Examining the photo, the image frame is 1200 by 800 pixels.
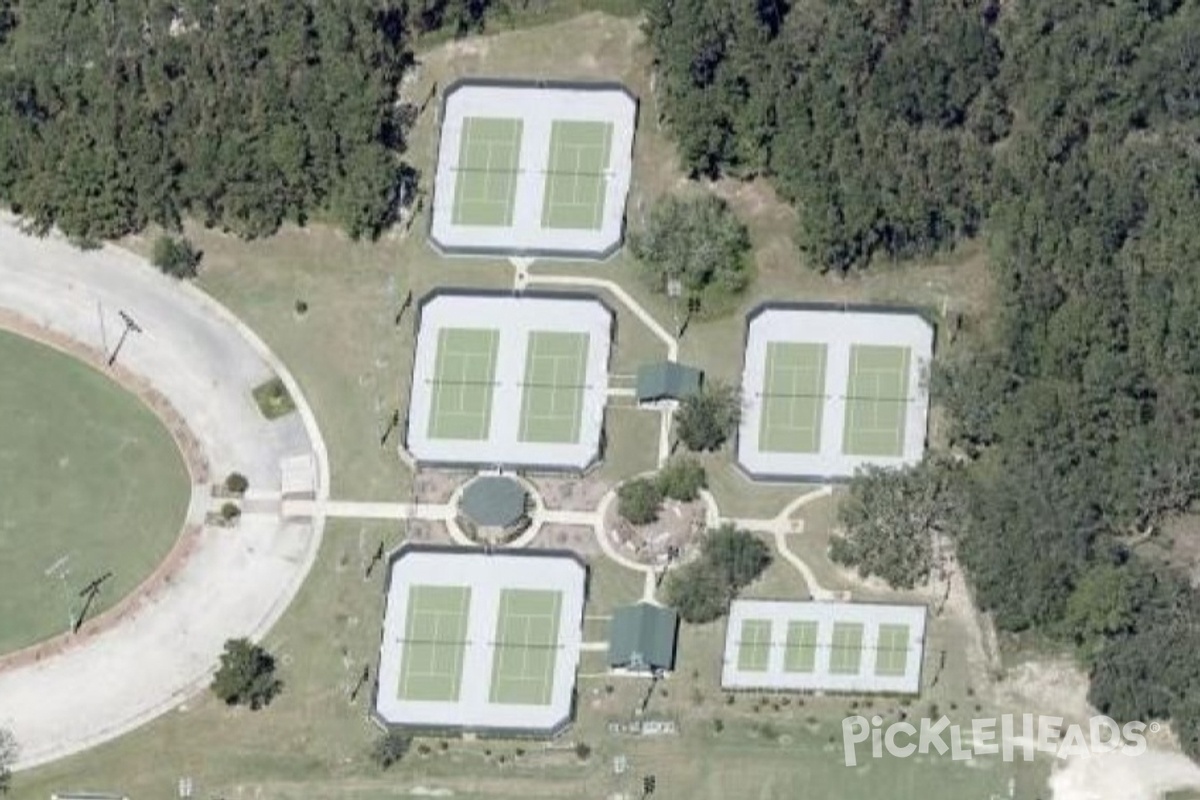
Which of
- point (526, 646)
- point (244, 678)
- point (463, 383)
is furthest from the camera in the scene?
point (463, 383)

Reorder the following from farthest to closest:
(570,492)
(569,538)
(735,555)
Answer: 1. (570,492)
2. (569,538)
3. (735,555)

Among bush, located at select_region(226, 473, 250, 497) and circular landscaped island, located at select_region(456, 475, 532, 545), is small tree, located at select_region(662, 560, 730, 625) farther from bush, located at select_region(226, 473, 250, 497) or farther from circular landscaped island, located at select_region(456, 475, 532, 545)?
bush, located at select_region(226, 473, 250, 497)

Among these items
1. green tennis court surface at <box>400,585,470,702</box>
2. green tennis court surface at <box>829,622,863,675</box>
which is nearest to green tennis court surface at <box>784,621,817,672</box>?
green tennis court surface at <box>829,622,863,675</box>

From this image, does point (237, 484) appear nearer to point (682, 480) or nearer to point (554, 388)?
point (554, 388)

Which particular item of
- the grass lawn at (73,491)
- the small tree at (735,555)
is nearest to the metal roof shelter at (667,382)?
the small tree at (735,555)

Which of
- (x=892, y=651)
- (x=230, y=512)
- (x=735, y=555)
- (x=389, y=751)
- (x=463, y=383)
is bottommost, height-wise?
(x=389, y=751)

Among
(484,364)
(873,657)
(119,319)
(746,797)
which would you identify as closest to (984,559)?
(873,657)

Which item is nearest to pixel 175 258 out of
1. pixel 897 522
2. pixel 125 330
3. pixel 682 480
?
pixel 125 330

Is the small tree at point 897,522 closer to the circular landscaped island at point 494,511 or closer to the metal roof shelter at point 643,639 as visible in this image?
the metal roof shelter at point 643,639
